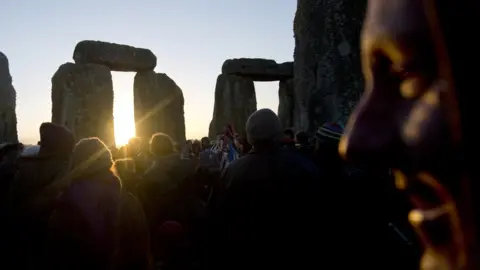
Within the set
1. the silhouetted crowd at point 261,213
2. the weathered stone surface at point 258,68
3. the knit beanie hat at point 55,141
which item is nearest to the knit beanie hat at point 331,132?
the silhouetted crowd at point 261,213

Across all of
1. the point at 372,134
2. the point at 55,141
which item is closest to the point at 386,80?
the point at 372,134

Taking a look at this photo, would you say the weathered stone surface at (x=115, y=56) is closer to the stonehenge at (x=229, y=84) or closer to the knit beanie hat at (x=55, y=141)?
the stonehenge at (x=229, y=84)

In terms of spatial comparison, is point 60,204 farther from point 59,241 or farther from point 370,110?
point 370,110

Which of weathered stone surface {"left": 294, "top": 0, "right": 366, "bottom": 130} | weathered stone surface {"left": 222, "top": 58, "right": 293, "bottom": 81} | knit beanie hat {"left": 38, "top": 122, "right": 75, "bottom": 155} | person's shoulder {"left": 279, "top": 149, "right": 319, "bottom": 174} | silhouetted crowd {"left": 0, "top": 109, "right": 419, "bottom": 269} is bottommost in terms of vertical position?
silhouetted crowd {"left": 0, "top": 109, "right": 419, "bottom": 269}

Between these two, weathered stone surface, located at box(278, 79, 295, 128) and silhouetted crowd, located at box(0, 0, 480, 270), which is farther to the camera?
weathered stone surface, located at box(278, 79, 295, 128)

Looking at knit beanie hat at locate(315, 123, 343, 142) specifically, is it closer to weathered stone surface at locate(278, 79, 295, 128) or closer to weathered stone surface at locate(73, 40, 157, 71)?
weathered stone surface at locate(73, 40, 157, 71)

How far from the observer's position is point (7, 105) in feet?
41.5

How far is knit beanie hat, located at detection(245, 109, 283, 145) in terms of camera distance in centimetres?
242

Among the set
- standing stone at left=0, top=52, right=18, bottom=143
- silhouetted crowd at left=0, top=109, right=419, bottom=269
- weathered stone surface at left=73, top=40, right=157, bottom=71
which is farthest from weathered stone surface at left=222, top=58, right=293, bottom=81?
silhouetted crowd at left=0, top=109, right=419, bottom=269

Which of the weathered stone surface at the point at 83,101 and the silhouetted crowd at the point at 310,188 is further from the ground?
the weathered stone surface at the point at 83,101

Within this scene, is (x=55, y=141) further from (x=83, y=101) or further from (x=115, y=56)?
(x=115, y=56)

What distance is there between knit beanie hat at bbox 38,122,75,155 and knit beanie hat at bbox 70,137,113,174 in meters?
0.36

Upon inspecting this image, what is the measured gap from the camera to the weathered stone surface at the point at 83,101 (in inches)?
530

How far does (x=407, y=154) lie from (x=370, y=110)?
0.05 meters
